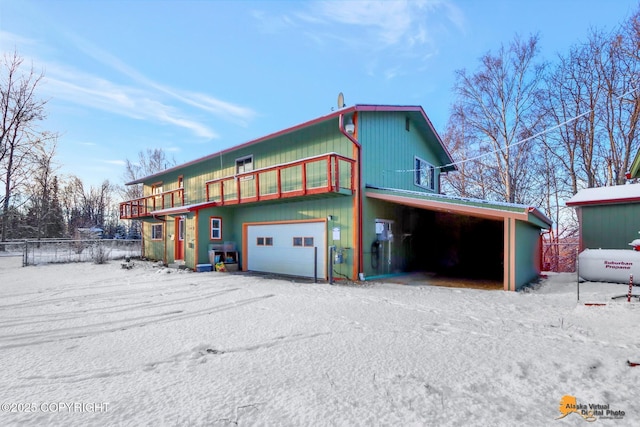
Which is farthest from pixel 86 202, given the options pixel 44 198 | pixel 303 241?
pixel 303 241

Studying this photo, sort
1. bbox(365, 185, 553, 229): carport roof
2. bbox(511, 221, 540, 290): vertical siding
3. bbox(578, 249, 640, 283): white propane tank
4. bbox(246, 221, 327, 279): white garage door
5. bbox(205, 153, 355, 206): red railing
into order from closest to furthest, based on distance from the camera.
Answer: bbox(365, 185, 553, 229): carport roof < bbox(578, 249, 640, 283): white propane tank < bbox(511, 221, 540, 290): vertical siding < bbox(205, 153, 355, 206): red railing < bbox(246, 221, 327, 279): white garage door

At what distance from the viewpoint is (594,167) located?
55.7 feet

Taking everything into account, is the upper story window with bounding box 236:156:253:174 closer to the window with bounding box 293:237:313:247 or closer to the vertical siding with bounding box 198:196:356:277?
the vertical siding with bounding box 198:196:356:277

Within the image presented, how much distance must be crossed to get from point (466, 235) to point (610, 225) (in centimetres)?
522

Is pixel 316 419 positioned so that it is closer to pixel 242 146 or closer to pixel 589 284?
pixel 589 284

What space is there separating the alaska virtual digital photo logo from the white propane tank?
7756mm

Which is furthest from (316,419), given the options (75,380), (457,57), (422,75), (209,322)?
(457,57)

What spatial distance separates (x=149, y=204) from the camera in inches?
765

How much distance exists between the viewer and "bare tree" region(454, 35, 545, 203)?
667 inches

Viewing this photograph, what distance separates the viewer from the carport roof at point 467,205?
25.9 feet

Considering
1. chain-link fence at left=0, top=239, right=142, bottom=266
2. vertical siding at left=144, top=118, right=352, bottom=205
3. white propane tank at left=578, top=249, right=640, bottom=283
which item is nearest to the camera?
white propane tank at left=578, top=249, right=640, bottom=283

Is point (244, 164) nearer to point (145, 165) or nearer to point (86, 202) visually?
point (145, 165)

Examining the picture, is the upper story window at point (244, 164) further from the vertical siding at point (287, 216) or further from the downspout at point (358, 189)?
the downspout at point (358, 189)

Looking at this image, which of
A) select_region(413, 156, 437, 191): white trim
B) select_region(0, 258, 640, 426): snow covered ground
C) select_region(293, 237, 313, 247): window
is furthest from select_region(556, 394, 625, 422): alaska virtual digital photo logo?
select_region(413, 156, 437, 191): white trim
